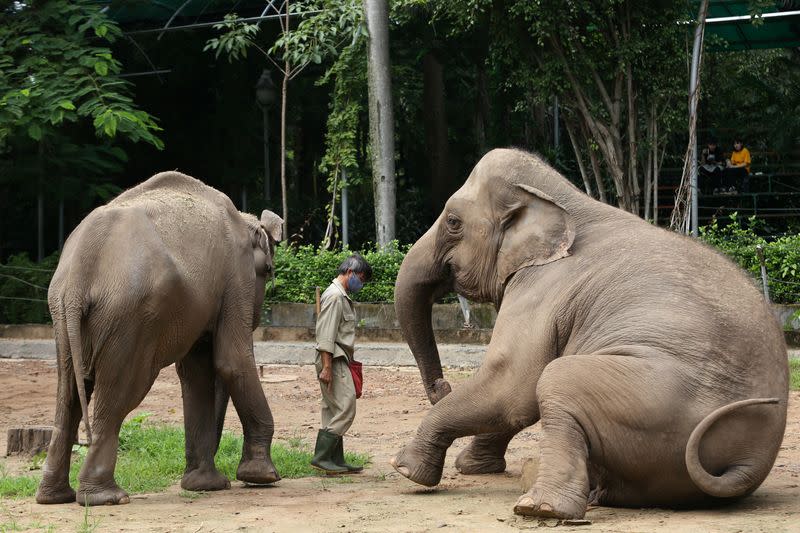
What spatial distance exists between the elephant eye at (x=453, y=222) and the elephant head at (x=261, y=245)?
1297 mm

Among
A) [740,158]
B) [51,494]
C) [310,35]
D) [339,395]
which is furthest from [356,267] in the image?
[740,158]

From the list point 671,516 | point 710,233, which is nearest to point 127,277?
point 671,516

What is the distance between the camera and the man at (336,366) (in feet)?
26.5

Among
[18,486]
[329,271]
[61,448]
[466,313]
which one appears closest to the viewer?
[61,448]

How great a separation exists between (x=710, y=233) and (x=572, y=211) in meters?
10.1

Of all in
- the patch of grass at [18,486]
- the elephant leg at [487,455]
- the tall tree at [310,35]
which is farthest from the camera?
the tall tree at [310,35]

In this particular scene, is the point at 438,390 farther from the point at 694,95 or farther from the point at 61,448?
the point at 694,95

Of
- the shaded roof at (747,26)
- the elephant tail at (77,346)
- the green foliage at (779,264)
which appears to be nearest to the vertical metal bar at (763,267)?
the green foliage at (779,264)

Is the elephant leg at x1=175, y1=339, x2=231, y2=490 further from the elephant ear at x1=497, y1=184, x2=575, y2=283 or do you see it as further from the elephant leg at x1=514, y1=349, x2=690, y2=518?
the elephant leg at x1=514, y1=349, x2=690, y2=518

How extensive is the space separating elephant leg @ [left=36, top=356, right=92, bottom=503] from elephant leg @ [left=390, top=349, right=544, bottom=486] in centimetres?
188

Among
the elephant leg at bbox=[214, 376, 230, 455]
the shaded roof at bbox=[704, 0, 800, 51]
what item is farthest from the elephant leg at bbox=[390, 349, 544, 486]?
the shaded roof at bbox=[704, 0, 800, 51]

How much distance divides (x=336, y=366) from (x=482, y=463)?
1.23 meters

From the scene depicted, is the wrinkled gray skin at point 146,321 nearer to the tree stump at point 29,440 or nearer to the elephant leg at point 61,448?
the elephant leg at point 61,448

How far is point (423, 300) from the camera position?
770cm
